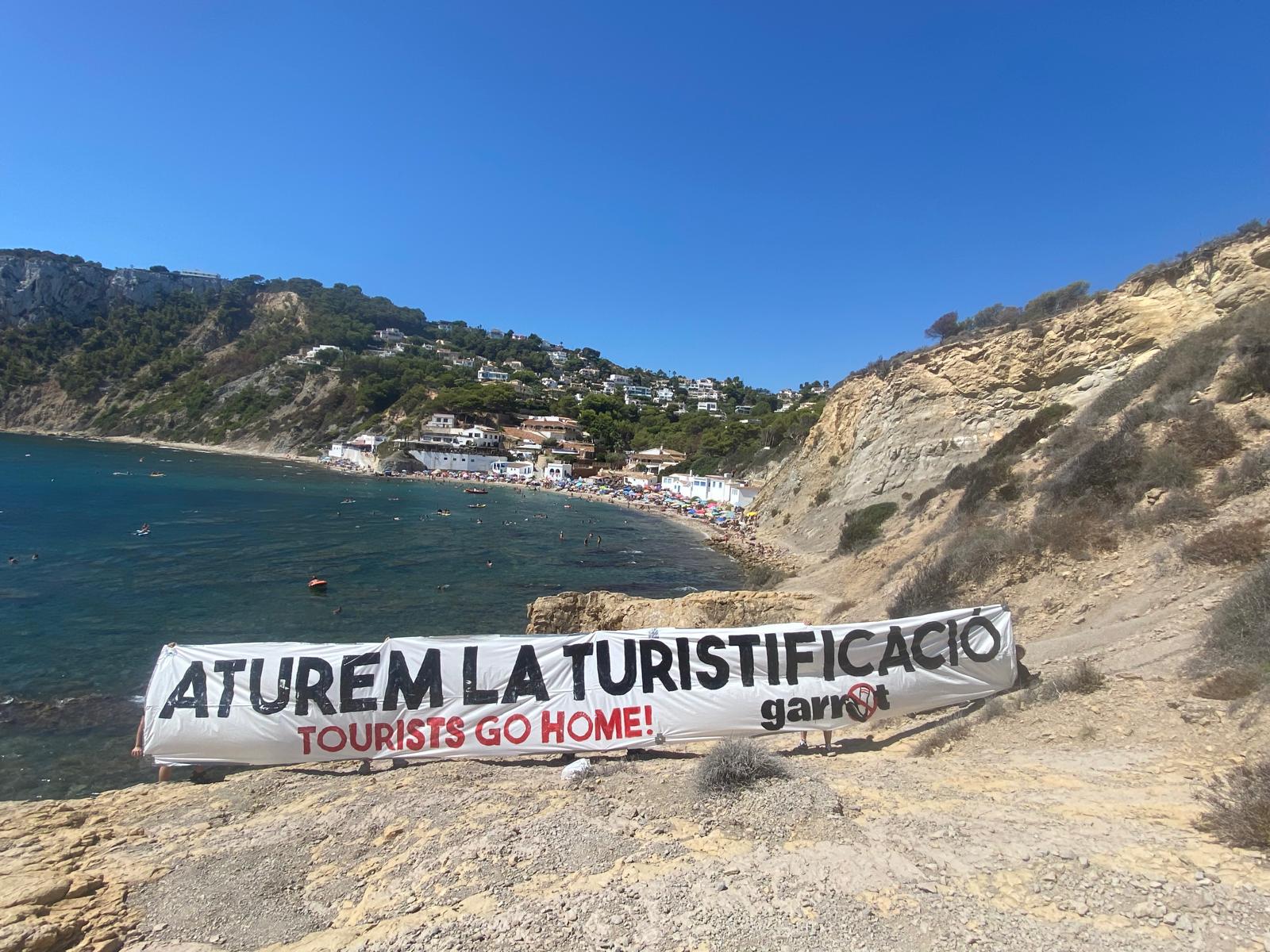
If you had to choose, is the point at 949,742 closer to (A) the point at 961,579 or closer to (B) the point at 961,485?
(A) the point at 961,579

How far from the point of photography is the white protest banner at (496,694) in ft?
24.9

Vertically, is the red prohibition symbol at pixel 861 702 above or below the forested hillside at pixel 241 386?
below

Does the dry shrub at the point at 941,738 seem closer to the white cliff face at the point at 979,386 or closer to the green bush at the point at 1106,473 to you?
the green bush at the point at 1106,473

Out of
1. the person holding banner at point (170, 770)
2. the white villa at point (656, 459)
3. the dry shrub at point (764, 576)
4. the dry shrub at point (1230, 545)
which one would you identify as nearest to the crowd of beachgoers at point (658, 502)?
the dry shrub at point (764, 576)

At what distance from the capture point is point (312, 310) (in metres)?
183

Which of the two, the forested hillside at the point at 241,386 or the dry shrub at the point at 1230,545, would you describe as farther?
the forested hillside at the point at 241,386

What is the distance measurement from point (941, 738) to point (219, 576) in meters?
30.6

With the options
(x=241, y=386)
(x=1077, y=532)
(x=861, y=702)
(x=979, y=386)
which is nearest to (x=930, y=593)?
(x=1077, y=532)

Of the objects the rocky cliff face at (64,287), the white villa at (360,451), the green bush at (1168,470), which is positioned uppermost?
the rocky cliff face at (64,287)

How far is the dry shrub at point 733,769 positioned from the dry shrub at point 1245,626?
529 cm

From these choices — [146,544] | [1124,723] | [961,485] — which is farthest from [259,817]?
[146,544]

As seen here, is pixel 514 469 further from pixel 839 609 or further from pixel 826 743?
pixel 826 743

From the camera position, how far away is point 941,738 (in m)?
7.72

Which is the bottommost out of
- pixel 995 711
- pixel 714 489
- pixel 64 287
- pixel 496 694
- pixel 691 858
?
pixel 691 858
